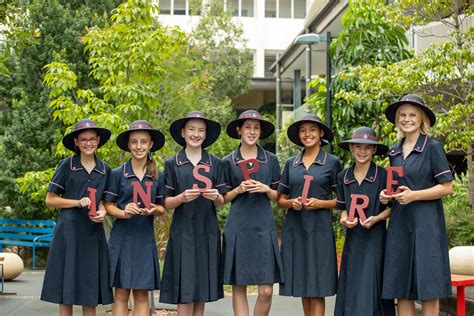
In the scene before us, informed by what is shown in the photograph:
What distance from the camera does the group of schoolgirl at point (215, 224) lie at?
8305 millimetres

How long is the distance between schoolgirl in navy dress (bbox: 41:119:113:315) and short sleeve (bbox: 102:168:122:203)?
55 mm

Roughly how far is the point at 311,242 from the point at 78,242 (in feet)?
7.66

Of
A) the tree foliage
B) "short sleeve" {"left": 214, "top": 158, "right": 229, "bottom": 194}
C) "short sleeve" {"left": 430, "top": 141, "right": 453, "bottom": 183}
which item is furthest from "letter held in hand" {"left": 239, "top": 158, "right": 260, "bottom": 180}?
the tree foliage

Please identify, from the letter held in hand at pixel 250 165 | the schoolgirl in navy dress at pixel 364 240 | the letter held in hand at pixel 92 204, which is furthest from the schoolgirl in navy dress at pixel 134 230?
the schoolgirl in navy dress at pixel 364 240

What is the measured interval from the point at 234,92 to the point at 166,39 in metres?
24.8

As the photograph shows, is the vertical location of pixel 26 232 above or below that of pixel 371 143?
below

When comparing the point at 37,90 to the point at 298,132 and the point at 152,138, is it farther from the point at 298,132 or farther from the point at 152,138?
the point at 298,132

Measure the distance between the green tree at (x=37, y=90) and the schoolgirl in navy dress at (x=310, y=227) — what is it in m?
11.9

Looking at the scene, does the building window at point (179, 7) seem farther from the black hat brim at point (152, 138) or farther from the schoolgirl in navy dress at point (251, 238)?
the schoolgirl in navy dress at point (251, 238)

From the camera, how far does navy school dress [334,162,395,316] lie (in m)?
8.23

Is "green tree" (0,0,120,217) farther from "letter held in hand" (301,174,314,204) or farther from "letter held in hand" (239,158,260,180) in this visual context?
"letter held in hand" (301,174,314,204)

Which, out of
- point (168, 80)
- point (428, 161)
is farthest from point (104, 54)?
point (168, 80)

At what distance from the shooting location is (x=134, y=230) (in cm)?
848

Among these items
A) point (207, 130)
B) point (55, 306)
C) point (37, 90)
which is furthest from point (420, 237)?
point (37, 90)
